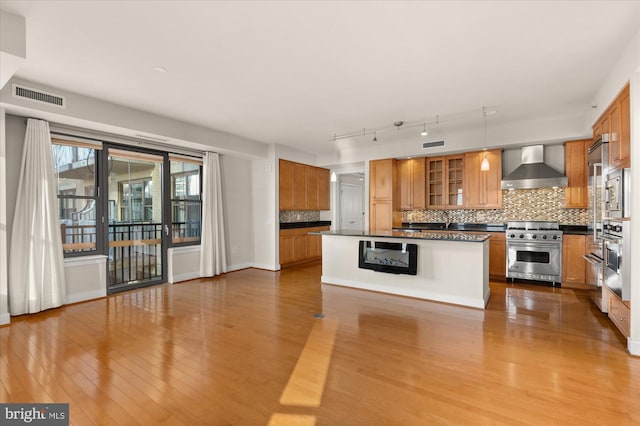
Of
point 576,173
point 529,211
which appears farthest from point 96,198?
point 576,173

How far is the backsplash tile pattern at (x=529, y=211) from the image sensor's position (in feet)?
17.9

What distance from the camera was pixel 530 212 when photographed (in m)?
5.74

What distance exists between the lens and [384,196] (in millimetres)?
6852

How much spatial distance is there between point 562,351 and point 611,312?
1.19 m

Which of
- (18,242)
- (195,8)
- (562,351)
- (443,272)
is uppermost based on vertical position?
(195,8)

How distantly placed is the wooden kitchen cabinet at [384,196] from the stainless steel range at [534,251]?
86.8 inches

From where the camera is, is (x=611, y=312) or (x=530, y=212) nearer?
(x=611, y=312)

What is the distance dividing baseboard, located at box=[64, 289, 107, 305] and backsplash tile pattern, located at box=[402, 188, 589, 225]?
652 cm

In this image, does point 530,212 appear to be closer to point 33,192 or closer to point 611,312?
point 611,312

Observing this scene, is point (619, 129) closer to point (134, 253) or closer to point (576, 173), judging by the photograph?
point (576, 173)

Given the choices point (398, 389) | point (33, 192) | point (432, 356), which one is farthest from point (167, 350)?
point (33, 192)

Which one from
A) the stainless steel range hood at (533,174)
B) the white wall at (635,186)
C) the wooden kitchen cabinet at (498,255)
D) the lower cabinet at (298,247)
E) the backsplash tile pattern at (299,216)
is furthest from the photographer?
the backsplash tile pattern at (299,216)

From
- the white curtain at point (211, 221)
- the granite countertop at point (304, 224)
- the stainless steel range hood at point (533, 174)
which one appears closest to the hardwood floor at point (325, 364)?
the white curtain at point (211, 221)

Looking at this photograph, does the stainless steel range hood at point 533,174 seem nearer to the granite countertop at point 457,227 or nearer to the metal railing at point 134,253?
the granite countertop at point 457,227
